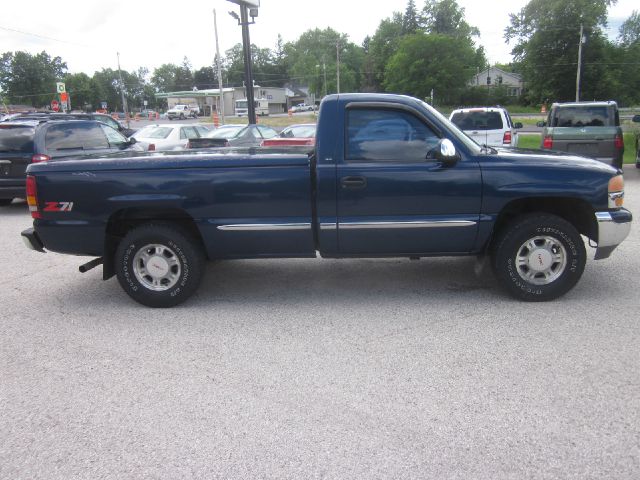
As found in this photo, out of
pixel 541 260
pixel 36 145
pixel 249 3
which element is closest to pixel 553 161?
pixel 541 260

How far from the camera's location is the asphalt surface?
283 cm

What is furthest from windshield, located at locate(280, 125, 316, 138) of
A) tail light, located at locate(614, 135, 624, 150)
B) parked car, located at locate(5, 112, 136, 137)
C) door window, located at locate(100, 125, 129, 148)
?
tail light, located at locate(614, 135, 624, 150)

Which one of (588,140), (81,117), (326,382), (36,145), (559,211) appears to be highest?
(81,117)

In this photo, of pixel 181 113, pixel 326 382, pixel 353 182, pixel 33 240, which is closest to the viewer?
pixel 326 382

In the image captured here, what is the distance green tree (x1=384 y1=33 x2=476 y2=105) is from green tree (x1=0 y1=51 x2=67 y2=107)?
216 feet

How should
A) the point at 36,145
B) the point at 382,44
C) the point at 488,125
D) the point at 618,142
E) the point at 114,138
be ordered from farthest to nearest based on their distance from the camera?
the point at 382,44
the point at 488,125
the point at 618,142
the point at 114,138
the point at 36,145

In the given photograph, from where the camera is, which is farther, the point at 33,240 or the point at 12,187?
the point at 12,187

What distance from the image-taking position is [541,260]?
4.95 meters

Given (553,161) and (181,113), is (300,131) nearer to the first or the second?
(553,161)

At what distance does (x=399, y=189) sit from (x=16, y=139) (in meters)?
8.72

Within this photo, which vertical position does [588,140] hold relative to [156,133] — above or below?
below

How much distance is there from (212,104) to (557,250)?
92435 mm

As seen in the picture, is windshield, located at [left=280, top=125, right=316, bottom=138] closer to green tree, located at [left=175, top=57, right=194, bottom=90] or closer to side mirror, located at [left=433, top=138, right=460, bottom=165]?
side mirror, located at [left=433, top=138, right=460, bottom=165]

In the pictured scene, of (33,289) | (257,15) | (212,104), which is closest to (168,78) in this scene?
(212,104)
